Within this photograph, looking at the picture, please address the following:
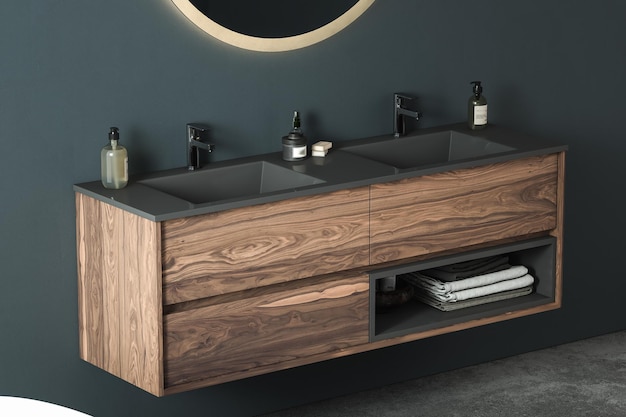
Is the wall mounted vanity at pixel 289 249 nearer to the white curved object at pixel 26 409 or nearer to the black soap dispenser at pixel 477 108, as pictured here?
the black soap dispenser at pixel 477 108

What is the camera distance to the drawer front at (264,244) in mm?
3387

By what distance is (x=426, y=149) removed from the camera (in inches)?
166

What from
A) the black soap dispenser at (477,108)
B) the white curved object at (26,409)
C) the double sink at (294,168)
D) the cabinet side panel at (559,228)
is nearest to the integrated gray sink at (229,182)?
the double sink at (294,168)

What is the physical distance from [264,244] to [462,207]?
28.8 inches

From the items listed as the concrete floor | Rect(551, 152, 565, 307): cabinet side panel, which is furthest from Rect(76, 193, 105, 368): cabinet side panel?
Rect(551, 152, 565, 307): cabinet side panel

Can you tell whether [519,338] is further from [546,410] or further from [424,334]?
[424,334]

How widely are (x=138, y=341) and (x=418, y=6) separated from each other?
1552mm

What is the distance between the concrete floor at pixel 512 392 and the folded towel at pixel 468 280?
1.71 ft

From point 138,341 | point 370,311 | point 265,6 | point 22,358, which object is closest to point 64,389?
point 22,358

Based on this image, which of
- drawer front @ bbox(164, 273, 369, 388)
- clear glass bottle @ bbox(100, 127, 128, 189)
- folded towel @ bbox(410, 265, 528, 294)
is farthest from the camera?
folded towel @ bbox(410, 265, 528, 294)

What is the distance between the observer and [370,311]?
3.75m

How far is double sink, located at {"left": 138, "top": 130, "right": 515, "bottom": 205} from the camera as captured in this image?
3.73 m

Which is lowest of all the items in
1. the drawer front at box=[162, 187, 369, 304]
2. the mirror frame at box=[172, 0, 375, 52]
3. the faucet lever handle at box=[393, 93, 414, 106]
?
the drawer front at box=[162, 187, 369, 304]

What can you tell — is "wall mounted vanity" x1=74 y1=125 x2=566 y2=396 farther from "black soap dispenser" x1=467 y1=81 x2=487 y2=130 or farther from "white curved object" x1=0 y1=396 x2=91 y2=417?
"white curved object" x1=0 y1=396 x2=91 y2=417
